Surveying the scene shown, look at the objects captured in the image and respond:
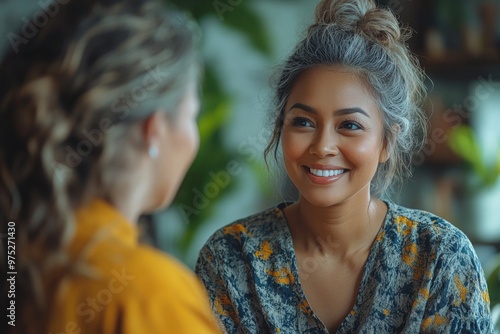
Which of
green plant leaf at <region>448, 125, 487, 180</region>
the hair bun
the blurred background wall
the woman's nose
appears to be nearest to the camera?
the woman's nose

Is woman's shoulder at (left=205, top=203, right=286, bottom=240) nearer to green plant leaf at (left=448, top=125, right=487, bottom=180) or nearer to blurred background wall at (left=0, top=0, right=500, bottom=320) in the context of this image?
blurred background wall at (left=0, top=0, right=500, bottom=320)

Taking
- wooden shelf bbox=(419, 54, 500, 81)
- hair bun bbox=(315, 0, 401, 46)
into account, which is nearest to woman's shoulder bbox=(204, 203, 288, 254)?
hair bun bbox=(315, 0, 401, 46)

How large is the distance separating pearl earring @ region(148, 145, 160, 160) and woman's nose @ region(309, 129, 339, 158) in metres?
0.83

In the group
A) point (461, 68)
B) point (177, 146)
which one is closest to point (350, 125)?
point (177, 146)

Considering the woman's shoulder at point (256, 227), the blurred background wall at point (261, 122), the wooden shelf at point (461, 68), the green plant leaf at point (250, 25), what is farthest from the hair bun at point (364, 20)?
the wooden shelf at point (461, 68)

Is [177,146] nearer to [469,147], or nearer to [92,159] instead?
[92,159]

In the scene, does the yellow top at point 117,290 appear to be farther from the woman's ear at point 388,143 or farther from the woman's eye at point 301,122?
the woman's ear at point 388,143

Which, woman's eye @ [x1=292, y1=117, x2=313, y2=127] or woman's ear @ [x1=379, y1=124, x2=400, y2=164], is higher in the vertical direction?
woman's eye @ [x1=292, y1=117, x2=313, y2=127]

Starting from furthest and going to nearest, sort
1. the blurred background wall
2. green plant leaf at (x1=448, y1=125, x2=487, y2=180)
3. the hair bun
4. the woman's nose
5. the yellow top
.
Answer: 1. green plant leaf at (x1=448, y1=125, x2=487, y2=180)
2. the blurred background wall
3. the hair bun
4. the woman's nose
5. the yellow top

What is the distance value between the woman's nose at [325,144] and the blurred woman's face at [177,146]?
2.49ft

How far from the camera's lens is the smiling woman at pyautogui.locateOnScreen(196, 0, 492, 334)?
1.84 m

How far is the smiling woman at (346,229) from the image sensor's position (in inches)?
72.5

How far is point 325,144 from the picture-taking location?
1822 millimetres

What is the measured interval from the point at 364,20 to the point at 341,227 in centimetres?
53
